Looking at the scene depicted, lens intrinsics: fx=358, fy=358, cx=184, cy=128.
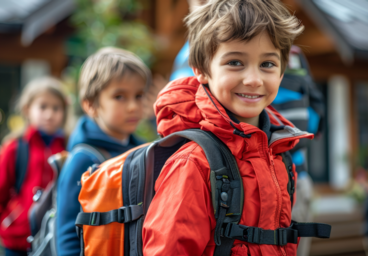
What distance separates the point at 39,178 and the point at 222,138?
1745 millimetres

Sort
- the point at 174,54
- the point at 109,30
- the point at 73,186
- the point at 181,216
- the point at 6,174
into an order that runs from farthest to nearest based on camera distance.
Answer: the point at 174,54
the point at 109,30
the point at 6,174
the point at 73,186
the point at 181,216

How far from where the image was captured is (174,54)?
627 cm

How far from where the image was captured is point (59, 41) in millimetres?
6031

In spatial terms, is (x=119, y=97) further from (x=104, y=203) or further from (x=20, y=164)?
(x=20, y=164)

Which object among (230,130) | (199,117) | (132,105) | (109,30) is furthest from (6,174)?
(109,30)

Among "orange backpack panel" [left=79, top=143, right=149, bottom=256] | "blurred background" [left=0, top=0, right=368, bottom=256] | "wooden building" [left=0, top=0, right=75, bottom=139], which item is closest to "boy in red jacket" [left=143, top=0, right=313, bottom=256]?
"orange backpack panel" [left=79, top=143, right=149, bottom=256]

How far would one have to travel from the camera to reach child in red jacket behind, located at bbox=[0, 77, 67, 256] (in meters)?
2.34

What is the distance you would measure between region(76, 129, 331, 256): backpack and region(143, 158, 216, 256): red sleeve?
4 centimetres

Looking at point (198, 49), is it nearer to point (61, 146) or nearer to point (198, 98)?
point (198, 98)

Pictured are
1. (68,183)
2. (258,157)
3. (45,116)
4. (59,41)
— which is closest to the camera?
(258,157)

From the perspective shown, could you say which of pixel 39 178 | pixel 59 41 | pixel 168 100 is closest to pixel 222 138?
pixel 168 100

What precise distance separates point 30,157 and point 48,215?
0.85 metres

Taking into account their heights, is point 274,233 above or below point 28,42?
below

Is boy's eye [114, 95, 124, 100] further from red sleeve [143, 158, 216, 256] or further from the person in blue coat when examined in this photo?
red sleeve [143, 158, 216, 256]
